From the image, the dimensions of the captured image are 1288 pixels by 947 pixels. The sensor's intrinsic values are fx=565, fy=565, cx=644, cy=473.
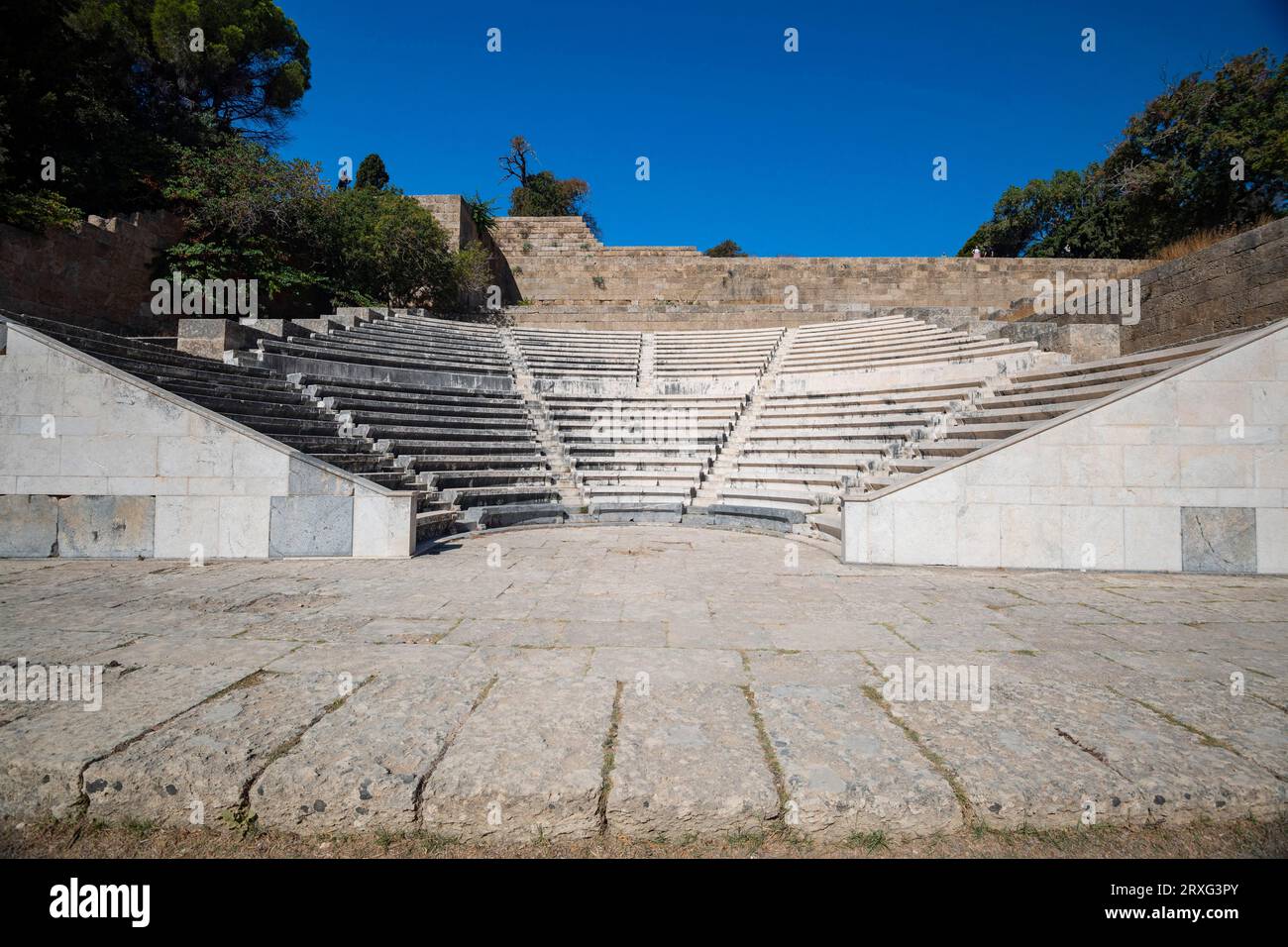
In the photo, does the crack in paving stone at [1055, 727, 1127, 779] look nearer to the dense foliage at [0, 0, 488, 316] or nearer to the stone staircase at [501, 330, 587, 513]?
the stone staircase at [501, 330, 587, 513]

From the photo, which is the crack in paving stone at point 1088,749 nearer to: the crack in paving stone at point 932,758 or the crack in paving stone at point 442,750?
the crack in paving stone at point 932,758

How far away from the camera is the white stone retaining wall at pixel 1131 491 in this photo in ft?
19.0

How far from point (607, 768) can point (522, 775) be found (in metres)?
0.32

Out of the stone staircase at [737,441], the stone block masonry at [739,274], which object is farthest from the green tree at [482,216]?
the stone staircase at [737,441]

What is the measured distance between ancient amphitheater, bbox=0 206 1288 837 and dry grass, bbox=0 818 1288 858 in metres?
0.06

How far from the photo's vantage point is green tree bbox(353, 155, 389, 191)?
26.5 metres

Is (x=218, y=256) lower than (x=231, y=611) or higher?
higher

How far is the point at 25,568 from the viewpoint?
18.0ft

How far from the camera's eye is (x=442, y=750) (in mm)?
2244

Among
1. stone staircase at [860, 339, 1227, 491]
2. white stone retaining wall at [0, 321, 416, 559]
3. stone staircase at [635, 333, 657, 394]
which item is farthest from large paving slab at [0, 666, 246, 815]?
stone staircase at [635, 333, 657, 394]

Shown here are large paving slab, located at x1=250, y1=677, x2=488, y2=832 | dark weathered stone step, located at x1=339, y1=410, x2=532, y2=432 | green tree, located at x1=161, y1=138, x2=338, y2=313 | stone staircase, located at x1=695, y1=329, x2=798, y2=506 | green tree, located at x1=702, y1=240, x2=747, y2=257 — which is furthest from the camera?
green tree, located at x1=702, y1=240, x2=747, y2=257

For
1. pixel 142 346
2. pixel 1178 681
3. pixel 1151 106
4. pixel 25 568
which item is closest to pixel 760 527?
pixel 1178 681
